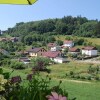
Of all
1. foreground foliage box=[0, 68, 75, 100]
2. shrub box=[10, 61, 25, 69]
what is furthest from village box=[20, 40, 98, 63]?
foreground foliage box=[0, 68, 75, 100]

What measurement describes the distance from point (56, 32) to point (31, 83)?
101 meters

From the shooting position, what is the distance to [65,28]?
341ft

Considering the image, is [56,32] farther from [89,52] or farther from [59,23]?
[89,52]

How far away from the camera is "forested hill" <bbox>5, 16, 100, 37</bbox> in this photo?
3799 inches

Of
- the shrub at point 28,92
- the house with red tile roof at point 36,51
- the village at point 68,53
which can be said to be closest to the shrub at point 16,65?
the village at point 68,53

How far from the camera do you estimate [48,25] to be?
A: 111 metres

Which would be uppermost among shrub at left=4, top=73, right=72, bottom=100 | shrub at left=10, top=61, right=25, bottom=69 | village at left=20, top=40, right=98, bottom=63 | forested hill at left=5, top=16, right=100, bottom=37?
forested hill at left=5, top=16, right=100, bottom=37

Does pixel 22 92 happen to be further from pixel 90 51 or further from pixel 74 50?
pixel 74 50

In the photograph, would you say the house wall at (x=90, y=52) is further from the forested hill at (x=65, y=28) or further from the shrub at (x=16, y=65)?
the shrub at (x=16, y=65)

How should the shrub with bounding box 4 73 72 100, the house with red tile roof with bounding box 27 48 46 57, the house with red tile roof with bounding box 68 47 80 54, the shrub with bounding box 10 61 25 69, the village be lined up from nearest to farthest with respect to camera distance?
1. the shrub with bounding box 4 73 72 100
2. the shrub with bounding box 10 61 25 69
3. the village
4. the house with red tile roof with bounding box 68 47 80 54
5. the house with red tile roof with bounding box 27 48 46 57

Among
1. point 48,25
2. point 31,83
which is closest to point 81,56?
point 48,25

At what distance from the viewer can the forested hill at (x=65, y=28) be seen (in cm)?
9651

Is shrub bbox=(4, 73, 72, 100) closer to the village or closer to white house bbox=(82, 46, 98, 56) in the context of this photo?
the village

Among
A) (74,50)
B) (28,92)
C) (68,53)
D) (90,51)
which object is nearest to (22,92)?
(28,92)
